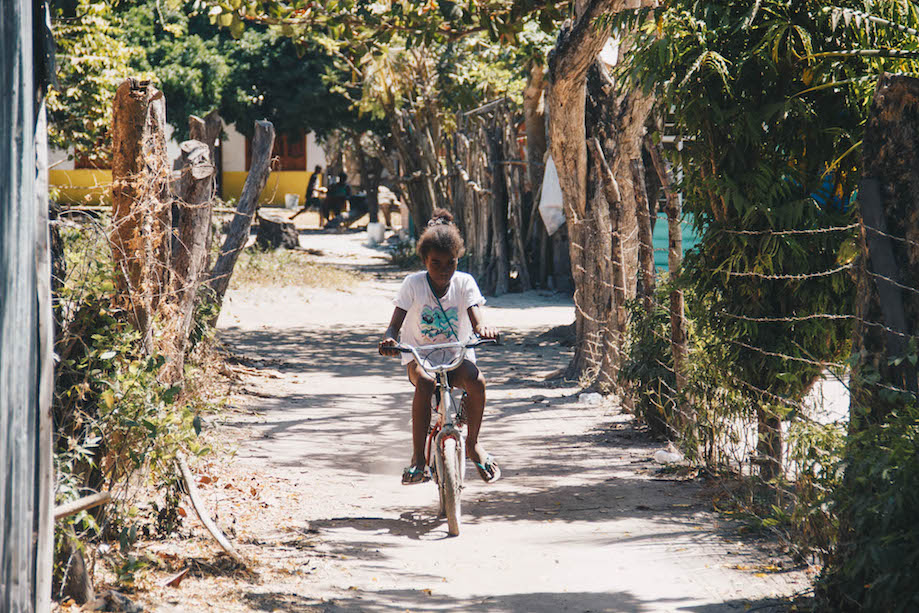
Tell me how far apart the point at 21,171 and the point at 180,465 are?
2075 millimetres

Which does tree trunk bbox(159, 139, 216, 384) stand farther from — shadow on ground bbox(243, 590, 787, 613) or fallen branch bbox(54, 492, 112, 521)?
fallen branch bbox(54, 492, 112, 521)

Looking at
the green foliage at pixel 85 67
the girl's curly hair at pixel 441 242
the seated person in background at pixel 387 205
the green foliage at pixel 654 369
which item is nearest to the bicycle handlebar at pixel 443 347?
the girl's curly hair at pixel 441 242

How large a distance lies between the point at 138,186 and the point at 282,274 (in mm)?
12337

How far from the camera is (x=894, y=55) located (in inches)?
164

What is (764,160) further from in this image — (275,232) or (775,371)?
(275,232)

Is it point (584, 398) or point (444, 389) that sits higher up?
point (444, 389)

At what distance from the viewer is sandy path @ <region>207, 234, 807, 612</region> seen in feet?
13.8

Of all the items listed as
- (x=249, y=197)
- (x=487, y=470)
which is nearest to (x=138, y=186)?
(x=487, y=470)

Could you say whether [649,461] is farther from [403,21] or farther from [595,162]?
[403,21]

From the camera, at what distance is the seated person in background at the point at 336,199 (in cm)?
3178

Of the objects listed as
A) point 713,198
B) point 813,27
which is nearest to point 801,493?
point 713,198

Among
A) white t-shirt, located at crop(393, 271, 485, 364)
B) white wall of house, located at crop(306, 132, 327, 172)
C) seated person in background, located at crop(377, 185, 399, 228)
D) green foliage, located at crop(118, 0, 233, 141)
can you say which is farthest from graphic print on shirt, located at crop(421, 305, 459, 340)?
white wall of house, located at crop(306, 132, 327, 172)

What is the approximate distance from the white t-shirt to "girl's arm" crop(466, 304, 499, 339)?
0.04 m

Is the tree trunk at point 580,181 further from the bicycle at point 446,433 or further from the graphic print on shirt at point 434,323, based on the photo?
the bicycle at point 446,433
